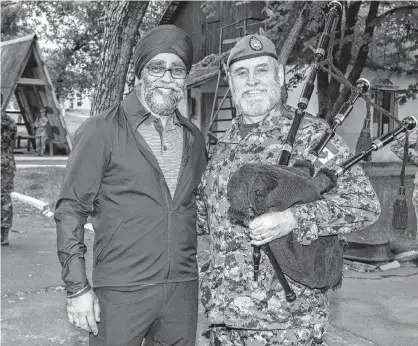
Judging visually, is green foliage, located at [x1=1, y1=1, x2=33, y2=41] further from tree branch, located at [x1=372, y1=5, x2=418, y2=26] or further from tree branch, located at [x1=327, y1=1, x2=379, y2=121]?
tree branch, located at [x1=372, y1=5, x2=418, y2=26]

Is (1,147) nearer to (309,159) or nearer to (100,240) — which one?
(100,240)

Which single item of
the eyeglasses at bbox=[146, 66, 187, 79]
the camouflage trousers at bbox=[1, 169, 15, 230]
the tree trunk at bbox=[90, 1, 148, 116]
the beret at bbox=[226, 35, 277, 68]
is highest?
the tree trunk at bbox=[90, 1, 148, 116]

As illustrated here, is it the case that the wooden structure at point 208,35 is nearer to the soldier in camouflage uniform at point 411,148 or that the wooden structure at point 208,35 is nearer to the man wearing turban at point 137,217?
the soldier in camouflage uniform at point 411,148

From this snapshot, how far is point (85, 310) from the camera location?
2701 mm

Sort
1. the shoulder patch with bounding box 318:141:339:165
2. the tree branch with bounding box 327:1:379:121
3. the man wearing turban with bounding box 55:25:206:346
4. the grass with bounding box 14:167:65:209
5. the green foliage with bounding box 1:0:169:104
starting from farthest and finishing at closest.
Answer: the green foliage with bounding box 1:0:169:104
the grass with bounding box 14:167:65:209
the tree branch with bounding box 327:1:379:121
the man wearing turban with bounding box 55:25:206:346
the shoulder patch with bounding box 318:141:339:165

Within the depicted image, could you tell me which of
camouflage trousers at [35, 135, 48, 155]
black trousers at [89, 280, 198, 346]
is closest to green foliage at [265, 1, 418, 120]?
black trousers at [89, 280, 198, 346]

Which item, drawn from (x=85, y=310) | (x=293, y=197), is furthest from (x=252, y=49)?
(x=85, y=310)

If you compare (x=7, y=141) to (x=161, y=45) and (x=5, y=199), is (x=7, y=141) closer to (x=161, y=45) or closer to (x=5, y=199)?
(x=5, y=199)

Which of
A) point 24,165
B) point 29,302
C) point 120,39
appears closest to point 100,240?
point 29,302

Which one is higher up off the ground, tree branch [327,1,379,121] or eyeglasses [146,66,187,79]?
tree branch [327,1,379,121]

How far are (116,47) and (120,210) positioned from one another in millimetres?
4670

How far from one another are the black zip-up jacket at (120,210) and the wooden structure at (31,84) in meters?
14.3

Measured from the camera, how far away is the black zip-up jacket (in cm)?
276

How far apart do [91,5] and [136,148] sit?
2305 cm
